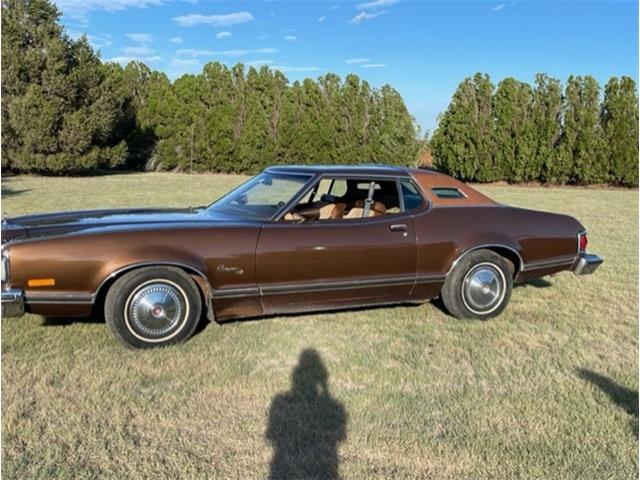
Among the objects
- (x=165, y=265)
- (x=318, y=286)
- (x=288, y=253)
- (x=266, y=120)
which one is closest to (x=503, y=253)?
(x=318, y=286)

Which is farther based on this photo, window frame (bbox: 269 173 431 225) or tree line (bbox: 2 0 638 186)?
tree line (bbox: 2 0 638 186)

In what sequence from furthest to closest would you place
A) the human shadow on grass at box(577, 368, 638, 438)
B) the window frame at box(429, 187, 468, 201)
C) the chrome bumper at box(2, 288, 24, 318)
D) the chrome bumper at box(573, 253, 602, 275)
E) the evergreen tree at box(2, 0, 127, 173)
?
the evergreen tree at box(2, 0, 127, 173) → the chrome bumper at box(573, 253, 602, 275) → the window frame at box(429, 187, 468, 201) → the chrome bumper at box(2, 288, 24, 318) → the human shadow on grass at box(577, 368, 638, 438)

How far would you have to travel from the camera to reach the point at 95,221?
14.4ft

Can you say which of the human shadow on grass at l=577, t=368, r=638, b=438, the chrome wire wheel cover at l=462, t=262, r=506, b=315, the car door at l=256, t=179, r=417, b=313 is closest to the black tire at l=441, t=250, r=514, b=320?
the chrome wire wheel cover at l=462, t=262, r=506, b=315

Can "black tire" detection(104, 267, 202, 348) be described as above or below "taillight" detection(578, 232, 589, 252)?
below

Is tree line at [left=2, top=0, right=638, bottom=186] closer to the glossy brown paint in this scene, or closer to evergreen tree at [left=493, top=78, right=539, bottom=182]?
evergreen tree at [left=493, top=78, right=539, bottom=182]

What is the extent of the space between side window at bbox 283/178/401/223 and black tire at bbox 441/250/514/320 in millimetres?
789

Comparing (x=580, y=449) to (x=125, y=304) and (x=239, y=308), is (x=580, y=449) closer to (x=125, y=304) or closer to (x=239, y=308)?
(x=239, y=308)

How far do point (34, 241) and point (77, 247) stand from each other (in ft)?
0.94

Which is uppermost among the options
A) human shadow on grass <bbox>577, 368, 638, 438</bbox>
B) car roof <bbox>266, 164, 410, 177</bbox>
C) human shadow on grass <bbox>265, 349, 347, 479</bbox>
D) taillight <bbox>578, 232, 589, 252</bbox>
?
car roof <bbox>266, 164, 410, 177</bbox>

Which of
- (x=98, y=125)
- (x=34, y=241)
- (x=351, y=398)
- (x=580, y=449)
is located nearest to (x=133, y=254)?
(x=34, y=241)

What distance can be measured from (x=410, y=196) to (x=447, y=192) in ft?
1.22

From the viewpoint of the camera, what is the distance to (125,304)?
388cm

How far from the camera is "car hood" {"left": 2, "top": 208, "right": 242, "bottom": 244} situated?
13.3 ft
